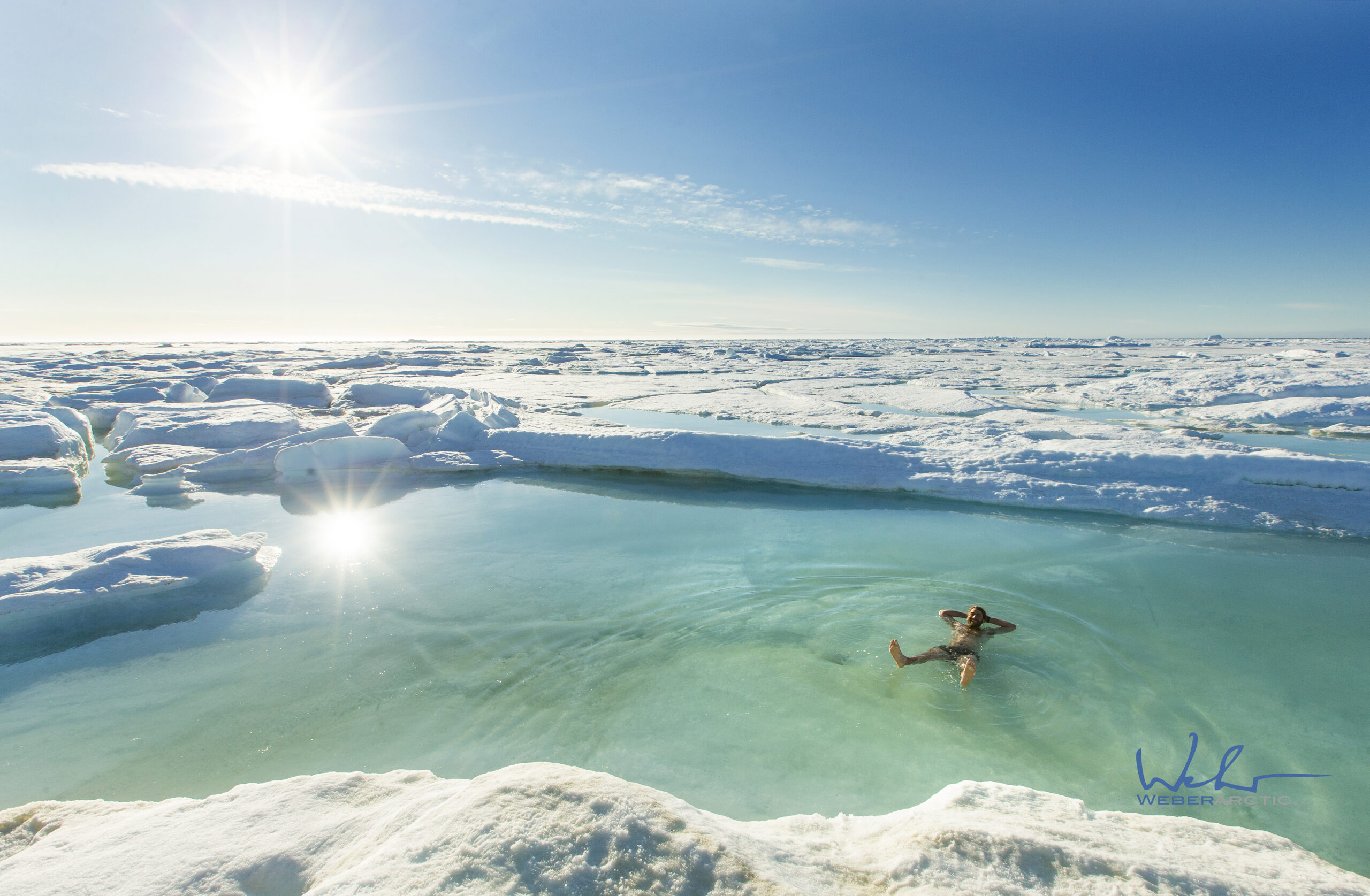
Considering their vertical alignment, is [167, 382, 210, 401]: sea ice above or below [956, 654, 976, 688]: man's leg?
above

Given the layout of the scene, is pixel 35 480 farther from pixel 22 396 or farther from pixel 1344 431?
pixel 1344 431

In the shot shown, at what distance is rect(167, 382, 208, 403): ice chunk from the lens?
1355cm

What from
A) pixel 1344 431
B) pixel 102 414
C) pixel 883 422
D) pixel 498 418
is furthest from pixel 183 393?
pixel 1344 431

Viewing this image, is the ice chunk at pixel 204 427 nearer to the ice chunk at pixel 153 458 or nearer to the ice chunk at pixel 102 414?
the ice chunk at pixel 153 458

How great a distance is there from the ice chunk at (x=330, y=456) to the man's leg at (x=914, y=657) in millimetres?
7493

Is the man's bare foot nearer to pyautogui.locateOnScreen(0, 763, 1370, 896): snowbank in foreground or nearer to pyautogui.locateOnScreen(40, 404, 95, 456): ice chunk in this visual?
pyautogui.locateOnScreen(0, 763, 1370, 896): snowbank in foreground

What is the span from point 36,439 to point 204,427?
197cm

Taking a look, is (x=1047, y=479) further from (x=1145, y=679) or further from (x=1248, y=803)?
(x=1248, y=803)

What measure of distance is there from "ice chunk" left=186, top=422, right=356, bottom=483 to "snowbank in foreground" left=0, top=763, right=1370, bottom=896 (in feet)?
24.9

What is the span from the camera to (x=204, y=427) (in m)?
9.42

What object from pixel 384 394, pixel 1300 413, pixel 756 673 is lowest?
pixel 756 673

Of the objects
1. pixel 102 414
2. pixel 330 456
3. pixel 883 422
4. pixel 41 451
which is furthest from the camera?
pixel 102 414

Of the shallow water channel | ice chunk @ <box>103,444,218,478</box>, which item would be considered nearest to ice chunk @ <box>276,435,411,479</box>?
ice chunk @ <box>103,444,218,478</box>

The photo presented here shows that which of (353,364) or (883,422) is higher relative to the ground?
(353,364)
